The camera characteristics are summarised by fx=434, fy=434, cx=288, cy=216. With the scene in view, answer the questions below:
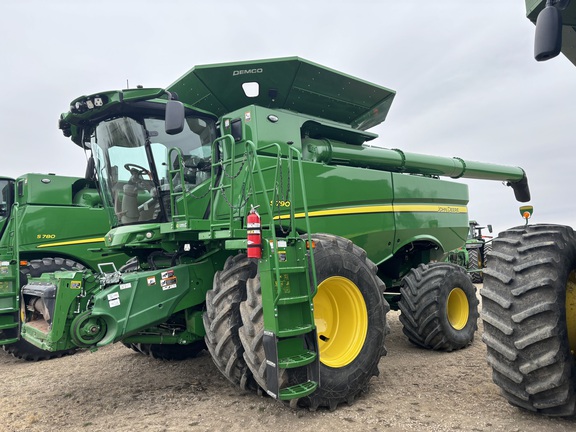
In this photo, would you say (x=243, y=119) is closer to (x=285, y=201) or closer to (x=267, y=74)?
(x=267, y=74)

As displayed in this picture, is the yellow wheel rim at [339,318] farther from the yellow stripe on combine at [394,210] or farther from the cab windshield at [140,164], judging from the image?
the cab windshield at [140,164]

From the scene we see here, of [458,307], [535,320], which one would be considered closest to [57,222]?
[458,307]

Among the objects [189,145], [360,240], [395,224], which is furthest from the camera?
[395,224]

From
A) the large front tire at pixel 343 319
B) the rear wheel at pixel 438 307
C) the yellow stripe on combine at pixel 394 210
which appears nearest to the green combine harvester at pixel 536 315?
the large front tire at pixel 343 319

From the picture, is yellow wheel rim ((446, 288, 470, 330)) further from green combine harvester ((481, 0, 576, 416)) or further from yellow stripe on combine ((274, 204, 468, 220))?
green combine harvester ((481, 0, 576, 416))

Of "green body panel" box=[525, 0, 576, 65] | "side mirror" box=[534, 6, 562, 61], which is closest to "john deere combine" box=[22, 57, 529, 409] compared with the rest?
"side mirror" box=[534, 6, 562, 61]

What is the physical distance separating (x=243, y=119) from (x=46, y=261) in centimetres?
431

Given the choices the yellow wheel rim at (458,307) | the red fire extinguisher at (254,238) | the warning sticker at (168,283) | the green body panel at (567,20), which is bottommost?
the yellow wheel rim at (458,307)

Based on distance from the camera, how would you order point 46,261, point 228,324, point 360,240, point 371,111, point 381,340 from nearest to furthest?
point 228,324
point 381,340
point 360,240
point 371,111
point 46,261

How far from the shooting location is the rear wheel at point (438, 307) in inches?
203

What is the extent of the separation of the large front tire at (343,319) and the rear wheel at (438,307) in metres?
1.50

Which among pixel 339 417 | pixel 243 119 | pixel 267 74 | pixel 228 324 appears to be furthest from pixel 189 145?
pixel 339 417

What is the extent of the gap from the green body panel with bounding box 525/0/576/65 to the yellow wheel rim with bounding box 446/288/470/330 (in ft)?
10.8

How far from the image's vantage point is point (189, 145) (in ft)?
15.0
